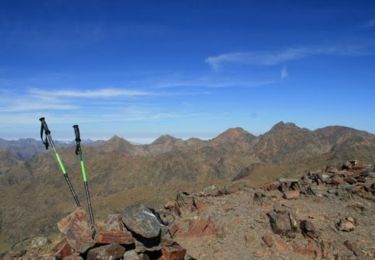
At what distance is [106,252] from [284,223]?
6328mm

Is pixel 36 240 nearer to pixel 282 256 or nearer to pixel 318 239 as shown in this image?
pixel 282 256

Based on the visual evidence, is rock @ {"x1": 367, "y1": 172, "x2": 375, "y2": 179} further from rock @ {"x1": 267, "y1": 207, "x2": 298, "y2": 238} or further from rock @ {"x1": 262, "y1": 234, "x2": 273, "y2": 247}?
rock @ {"x1": 262, "y1": 234, "x2": 273, "y2": 247}

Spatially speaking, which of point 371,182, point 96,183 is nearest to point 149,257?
point 371,182

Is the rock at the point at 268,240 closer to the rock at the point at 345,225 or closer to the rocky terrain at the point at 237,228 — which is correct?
the rocky terrain at the point at 237,228

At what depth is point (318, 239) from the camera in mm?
14508

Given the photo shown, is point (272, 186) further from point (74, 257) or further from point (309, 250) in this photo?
point (74, 257)

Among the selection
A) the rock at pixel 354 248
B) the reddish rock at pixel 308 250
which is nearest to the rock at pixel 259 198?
the reddish rock at pixel 308 250

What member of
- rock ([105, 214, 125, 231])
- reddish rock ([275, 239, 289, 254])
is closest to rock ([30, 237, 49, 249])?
rock ([105, 214, 125, 231])

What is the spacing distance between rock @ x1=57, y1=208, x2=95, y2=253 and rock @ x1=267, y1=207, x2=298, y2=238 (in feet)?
20.1

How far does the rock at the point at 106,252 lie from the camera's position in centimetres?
1178

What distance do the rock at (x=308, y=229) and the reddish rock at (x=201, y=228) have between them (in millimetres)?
2974

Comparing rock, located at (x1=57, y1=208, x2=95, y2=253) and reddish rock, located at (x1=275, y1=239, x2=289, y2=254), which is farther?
reddish rock, located at (x1=275, y1=239, x2=289, y2=254)

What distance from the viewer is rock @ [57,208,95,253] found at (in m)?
12.6

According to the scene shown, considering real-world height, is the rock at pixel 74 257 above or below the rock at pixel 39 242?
above
